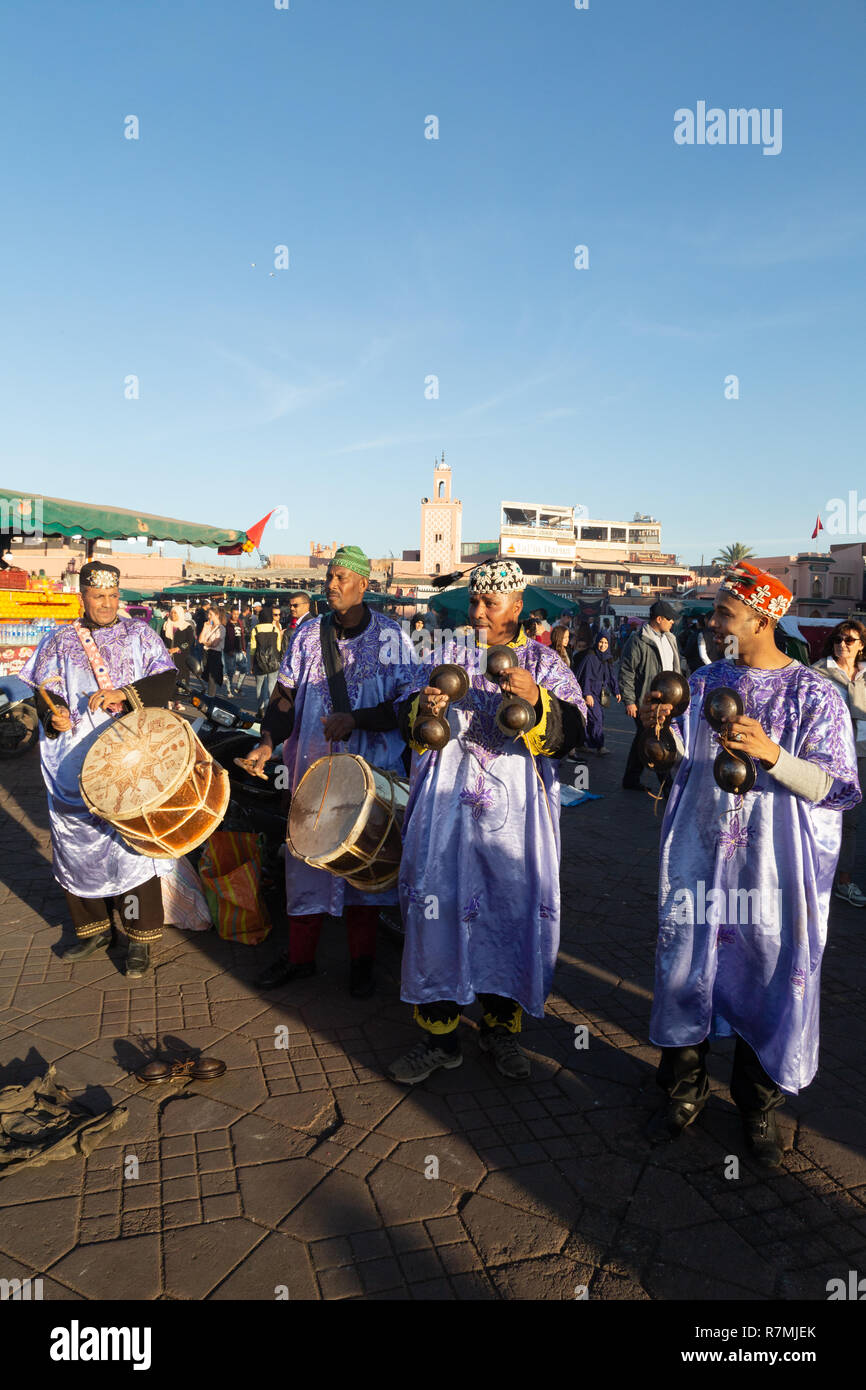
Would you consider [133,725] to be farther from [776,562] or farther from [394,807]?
[776,562]

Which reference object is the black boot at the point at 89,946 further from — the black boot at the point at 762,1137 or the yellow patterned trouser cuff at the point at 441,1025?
the black boot at the point at 762,1137

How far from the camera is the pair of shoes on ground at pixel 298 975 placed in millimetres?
4062

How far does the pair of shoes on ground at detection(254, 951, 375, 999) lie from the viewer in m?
4.06

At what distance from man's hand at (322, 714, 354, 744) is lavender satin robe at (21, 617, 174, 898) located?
1343 millimetres

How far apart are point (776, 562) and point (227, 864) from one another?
172ft

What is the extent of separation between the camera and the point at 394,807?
12.1 feet

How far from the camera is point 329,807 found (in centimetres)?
362

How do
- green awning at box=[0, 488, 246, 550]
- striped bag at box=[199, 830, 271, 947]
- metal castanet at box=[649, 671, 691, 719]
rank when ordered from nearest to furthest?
metal castanet at box=[649, 671, 691, 719] → striped bag at box=[199, 830, 271, 947] → green awning at box=[0, 488, 246, 550]

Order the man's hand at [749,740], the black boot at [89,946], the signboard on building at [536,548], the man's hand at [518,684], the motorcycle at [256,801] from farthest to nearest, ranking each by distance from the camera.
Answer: the signboard on building at [536,548], the motorcycle at [256,801], the black boot at [89,946], the man's hand at [518,684], the man's hand at [749,740]

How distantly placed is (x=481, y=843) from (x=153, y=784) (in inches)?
62.0

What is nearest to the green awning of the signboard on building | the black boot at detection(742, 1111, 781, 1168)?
the black boot at detection(742, 1111, 781, 1168)

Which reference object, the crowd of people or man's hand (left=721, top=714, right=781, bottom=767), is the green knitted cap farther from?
man's hand (left=721, top=714, right=781, bottom=767)

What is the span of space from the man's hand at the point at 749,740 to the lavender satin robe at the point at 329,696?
6.06 ft

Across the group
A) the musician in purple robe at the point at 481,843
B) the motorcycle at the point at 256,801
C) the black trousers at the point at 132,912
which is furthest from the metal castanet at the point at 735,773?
the black trousers at the point at 132,912
